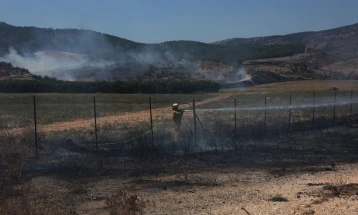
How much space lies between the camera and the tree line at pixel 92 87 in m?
51.3

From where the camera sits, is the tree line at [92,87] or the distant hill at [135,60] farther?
the distant hill at [135,60]

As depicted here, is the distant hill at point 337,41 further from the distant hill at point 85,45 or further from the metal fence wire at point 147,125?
the metal fence wire at point 147,125

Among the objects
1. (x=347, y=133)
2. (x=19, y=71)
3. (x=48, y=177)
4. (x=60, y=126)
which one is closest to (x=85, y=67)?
(x=19, y=71)

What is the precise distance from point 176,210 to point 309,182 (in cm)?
425

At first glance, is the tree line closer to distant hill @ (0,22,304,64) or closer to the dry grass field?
the dry grass field

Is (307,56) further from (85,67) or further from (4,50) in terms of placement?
(4,50)

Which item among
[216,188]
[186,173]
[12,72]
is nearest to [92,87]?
[12,72]

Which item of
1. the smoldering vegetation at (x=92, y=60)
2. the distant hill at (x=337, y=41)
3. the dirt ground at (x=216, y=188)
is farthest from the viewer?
the distant hill at (x=337, y=41)

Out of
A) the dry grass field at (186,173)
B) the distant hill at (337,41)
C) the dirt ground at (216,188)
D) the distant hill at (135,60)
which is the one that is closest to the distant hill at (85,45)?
the distant hill at (135,60)

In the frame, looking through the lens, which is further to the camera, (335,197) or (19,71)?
(19,71)

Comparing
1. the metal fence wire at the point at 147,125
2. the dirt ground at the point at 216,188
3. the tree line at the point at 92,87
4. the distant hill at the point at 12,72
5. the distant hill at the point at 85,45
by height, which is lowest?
the dirt ground at the point at 216,188

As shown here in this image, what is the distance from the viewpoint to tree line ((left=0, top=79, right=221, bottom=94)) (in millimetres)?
51344

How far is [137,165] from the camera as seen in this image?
1384cm

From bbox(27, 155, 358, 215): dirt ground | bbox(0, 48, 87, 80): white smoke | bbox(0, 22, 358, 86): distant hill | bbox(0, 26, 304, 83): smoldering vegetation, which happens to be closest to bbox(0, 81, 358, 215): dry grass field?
bbox(27, 155, 358, 215): dirt ground
